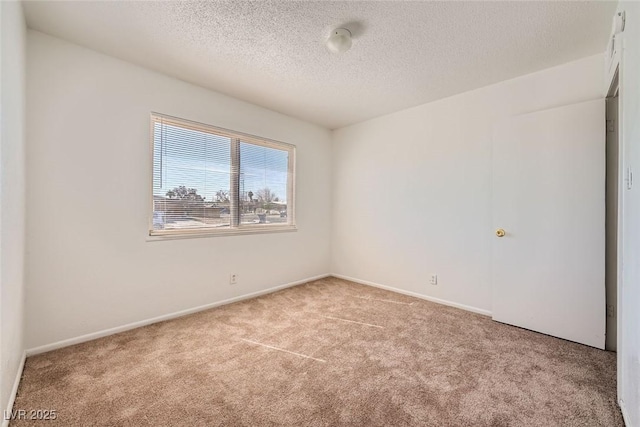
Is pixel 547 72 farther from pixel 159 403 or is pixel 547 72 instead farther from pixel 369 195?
pixel 159 403

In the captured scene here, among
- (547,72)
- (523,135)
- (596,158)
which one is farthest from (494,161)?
(547,72)

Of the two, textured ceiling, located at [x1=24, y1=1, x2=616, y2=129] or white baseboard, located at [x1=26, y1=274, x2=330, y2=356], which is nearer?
textured ceiling, located at [x1=24, y1=1, x2=616, y2=129]

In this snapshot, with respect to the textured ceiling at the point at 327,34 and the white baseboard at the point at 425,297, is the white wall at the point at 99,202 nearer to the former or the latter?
the textured ceiling at the point at 327,34

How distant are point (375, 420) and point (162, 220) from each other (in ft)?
8.47

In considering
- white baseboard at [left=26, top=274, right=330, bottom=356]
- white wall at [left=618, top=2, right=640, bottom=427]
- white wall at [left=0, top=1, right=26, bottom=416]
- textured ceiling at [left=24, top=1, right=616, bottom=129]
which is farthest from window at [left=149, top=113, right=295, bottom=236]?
white wall at [left=618, top=2, right=640, bottom=427]

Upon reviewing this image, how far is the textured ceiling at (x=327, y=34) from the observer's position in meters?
1.87

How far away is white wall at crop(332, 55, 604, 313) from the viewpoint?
2795mm

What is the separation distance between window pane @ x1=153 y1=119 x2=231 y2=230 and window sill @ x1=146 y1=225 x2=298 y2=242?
7 centimetres

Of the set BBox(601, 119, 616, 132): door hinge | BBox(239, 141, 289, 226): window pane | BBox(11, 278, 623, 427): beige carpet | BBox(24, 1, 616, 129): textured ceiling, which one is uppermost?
BBox(24, 1, 616, 129): textured ceiling

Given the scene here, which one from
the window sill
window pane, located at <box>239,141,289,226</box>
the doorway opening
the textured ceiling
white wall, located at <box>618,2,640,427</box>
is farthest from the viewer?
window pane, located at <box>239,141,289,226</box>

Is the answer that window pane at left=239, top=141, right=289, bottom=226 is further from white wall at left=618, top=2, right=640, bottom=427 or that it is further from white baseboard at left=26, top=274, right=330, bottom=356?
white wall at left=618, top=2, right=640, bottom=427

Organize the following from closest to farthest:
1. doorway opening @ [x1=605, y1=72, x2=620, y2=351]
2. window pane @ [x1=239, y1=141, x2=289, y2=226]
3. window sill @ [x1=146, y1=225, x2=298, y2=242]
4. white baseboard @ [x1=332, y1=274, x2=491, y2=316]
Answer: doorway opening @ [x1=605, y1=72, x2=620, y2=351] → window sill @ [x1=146, y1=225, x2=298, y2=242] → white baseboard @ [x1=332, y1=274, x2=491, y2=316] → window pane @ [x1=239, y1=141, x2=289, y2=226]

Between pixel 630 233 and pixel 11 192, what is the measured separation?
139 inches

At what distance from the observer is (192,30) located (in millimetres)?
2088
